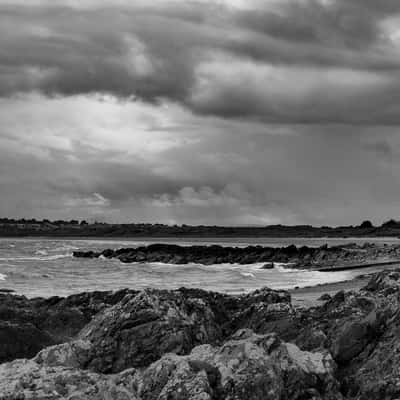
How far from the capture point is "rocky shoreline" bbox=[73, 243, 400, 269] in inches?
2318

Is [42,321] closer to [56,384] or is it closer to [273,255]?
[56,384]

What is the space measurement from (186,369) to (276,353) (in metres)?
1.08

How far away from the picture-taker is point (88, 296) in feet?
60.0

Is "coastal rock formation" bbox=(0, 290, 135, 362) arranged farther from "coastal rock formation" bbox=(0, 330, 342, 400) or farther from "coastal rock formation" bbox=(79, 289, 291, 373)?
"coastal rock formation" bbox=(0, 330, 342, 400)

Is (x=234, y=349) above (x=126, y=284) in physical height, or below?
above

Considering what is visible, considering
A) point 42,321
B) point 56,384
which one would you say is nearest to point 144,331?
point 56,384

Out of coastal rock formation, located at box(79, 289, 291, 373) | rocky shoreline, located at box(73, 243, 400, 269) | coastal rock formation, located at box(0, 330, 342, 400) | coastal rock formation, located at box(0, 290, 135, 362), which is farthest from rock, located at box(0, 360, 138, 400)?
rocky shoreline, located at box(73, 243, 400, 269)

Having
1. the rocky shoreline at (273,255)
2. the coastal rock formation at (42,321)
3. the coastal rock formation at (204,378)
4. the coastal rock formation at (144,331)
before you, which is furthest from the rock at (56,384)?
the rocky shoreline at (273,255)

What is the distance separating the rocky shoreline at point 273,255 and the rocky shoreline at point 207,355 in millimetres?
44660

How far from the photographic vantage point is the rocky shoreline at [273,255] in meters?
58.9

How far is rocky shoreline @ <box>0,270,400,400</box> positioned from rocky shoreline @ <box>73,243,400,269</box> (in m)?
44.7

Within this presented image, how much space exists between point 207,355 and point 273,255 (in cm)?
6086

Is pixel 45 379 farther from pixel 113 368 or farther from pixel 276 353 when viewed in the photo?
pixel 276 353

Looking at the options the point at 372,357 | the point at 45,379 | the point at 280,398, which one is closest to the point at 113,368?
the point at 45,379
